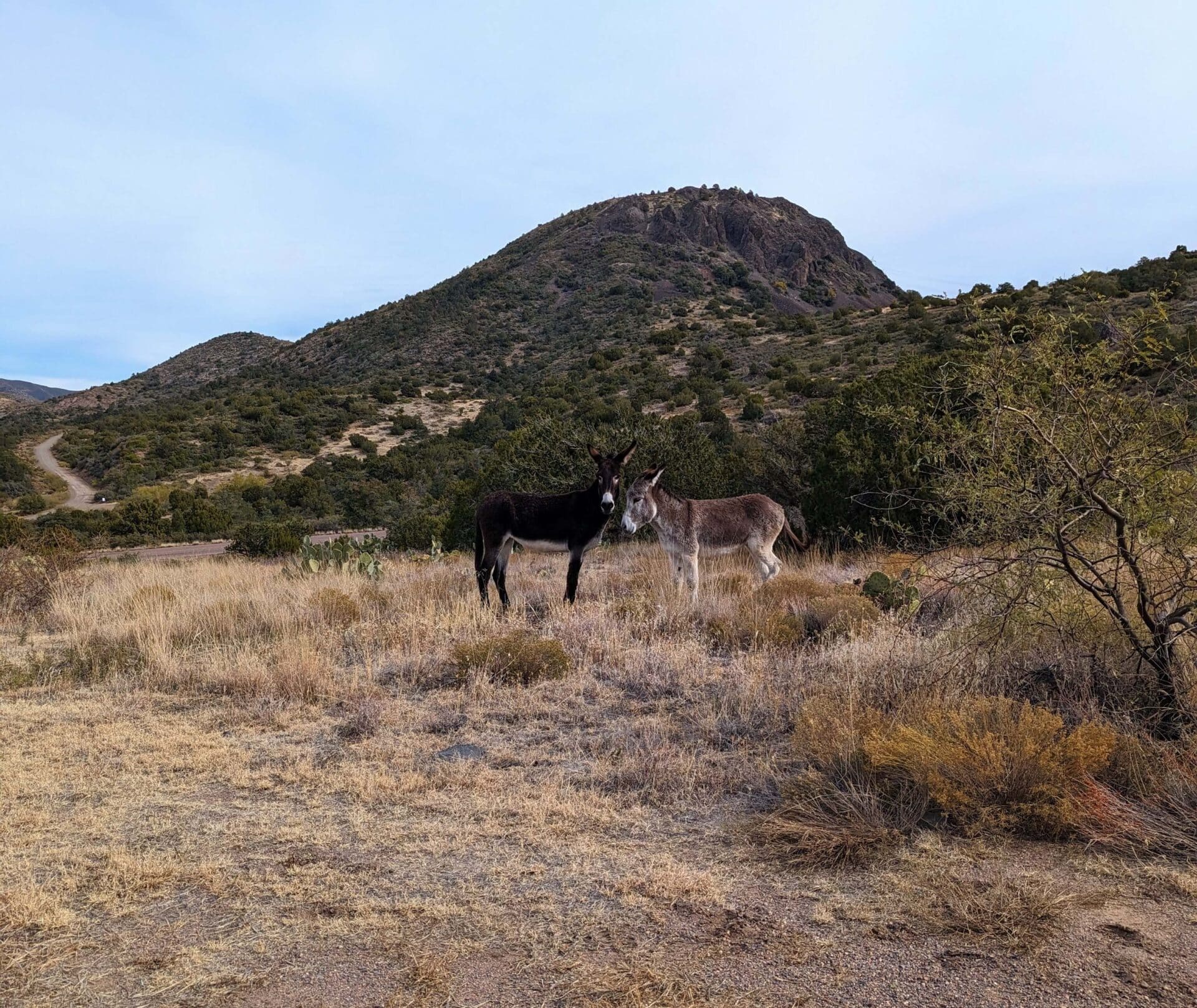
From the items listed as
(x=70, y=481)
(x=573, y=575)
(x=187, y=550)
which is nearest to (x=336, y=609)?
(x=573, y=575)

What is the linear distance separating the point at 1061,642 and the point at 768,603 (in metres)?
4.21

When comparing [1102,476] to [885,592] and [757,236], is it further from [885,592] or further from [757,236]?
[757,236]

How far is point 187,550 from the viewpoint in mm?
29766

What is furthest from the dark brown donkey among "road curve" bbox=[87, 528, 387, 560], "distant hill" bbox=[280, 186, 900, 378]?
"distant hill" bbox=[280, 186, 900, 378]

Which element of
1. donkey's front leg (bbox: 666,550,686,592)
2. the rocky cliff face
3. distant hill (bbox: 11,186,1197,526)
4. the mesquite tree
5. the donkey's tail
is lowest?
donkey's front leg (bbox: 666,550,686,592)

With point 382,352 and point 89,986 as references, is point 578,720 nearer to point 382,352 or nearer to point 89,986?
point 89,986

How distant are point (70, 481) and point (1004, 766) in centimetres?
5666

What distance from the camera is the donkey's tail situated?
13.2 meters

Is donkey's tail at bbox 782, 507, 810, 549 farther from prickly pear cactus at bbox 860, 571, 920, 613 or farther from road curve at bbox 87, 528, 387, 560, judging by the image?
road curve at bbox 87, 528, 387, 560

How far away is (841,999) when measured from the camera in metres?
3.06

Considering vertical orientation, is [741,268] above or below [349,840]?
above

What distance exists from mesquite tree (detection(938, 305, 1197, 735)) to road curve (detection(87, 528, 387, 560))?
21498mm

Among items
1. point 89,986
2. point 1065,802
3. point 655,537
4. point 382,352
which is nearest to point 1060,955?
point 1065,802

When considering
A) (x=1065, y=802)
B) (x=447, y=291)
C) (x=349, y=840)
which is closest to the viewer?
(x=1065, y=802)
